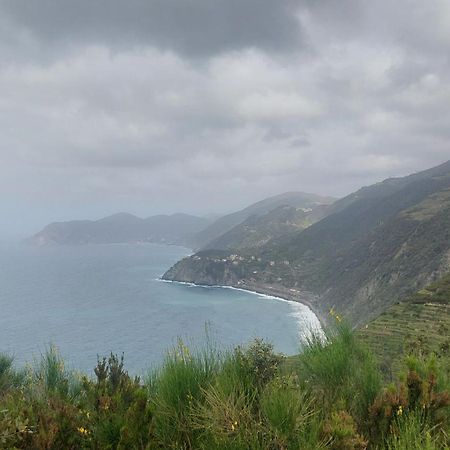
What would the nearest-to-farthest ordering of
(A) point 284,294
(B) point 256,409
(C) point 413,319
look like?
(B) point 256,409 < (C) point 413,319 < (A) point 284,294

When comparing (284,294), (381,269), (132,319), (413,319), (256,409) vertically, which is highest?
(256,409)

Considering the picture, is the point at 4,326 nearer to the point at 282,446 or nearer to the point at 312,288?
the point at 312,288

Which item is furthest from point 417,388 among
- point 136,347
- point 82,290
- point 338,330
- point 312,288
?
point 82,290

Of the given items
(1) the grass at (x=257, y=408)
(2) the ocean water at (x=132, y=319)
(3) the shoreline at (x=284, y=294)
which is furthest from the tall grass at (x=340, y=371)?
(3) the shoreline at (x=284, y=294)

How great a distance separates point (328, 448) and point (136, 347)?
108663 millimetres

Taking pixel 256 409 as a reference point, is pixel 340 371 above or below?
above

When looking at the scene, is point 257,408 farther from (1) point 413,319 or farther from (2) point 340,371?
(1) point 413,319

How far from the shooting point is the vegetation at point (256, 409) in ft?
16.0

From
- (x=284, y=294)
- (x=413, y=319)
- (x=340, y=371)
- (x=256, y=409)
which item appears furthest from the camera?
(x=284, y=294)

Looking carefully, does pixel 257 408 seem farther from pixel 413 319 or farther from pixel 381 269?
pixel 381 269

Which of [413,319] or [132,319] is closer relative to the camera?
[413,319]

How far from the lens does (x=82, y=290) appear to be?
194375 millimetres

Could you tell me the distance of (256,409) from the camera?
624 cm

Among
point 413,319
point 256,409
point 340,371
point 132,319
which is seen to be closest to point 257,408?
point 256,409
